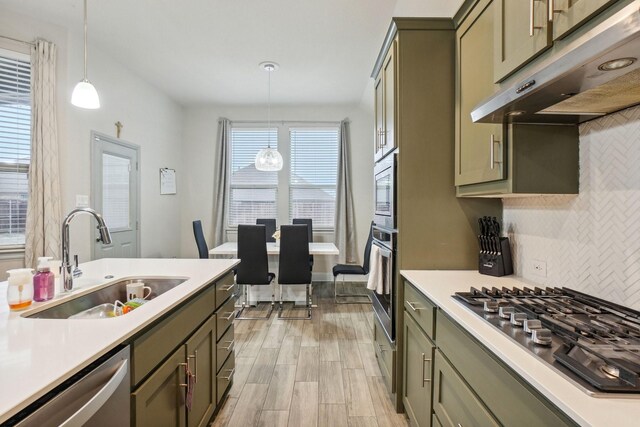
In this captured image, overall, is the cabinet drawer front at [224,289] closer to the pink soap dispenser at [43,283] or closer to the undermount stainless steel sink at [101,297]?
the undermount stainless steel sink at [101,297]

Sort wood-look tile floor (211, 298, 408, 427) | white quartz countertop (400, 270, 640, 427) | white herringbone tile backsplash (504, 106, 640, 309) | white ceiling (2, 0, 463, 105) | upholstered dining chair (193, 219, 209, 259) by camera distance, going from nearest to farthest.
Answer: white quartz countertop (400, 270, 640, 427)
white herringbone tile backsplash (504, 106, 640, 309)
wood-look tile floor (211, 298, 408, 427)
white ceiling (2, 0, 463, 105)
upholstered dining chair (193, 219, 209, 259)

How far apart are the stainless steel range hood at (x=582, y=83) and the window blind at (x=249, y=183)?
4286 mm

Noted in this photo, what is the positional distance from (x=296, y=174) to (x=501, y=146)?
4065mm

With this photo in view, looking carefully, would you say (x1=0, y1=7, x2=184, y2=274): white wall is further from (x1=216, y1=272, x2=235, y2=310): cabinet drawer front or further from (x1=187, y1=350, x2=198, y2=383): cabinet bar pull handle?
(x1=187, y1=350, x2=198, y2=383): cabinet bar pull handle

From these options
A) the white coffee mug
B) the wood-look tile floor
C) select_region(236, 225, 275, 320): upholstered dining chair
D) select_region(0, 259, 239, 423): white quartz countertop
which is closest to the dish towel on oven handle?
the wood-look tile floor

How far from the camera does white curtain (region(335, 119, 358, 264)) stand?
5.09 meters

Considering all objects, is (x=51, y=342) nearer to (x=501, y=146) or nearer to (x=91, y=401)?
(x=91, y=401)

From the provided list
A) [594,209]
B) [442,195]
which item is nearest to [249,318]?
[442,195]

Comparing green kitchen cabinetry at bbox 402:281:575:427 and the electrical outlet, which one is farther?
the electrical outlet

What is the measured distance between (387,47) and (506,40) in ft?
3.20

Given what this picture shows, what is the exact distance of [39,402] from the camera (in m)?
0.70

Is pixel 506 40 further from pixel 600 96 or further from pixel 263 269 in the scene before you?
pixel 263 269

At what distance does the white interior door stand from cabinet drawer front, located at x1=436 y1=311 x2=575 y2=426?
3476mm

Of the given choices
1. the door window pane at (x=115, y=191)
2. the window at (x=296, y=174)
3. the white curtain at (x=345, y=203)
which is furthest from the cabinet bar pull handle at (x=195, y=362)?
the window at (x=296, y=174)
